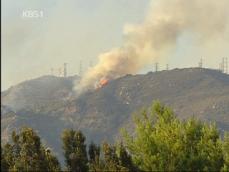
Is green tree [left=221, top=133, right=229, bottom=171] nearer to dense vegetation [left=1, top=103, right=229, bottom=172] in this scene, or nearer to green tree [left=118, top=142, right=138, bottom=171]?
dense vegetation [left=1, top=103, right=229, bottom=172]

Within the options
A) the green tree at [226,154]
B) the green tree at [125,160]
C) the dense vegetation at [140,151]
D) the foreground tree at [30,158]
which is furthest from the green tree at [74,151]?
the green tree at [226,154]

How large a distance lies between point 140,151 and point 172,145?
4.52m

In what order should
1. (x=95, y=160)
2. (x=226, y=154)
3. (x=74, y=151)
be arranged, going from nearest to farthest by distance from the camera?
(x=95, y=160)
(x=74, y=151)
(x=226, y=154)

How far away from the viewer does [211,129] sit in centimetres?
8544

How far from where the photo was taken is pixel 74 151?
254 ft

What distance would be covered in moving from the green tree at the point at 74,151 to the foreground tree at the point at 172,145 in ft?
23.4

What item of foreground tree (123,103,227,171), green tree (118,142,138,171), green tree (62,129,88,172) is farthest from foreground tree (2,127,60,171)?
foreground tree (123,103,227,171)

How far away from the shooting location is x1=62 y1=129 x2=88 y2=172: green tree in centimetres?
7638

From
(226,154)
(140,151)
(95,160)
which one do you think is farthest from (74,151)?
(226,154)

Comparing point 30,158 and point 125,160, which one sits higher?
point 30,158

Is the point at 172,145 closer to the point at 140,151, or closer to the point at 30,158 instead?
the point at 140,151

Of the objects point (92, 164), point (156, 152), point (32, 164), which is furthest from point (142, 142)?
point (32, 164)

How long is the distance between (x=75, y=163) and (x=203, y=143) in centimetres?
1793

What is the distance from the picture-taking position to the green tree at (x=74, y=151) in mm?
76375
